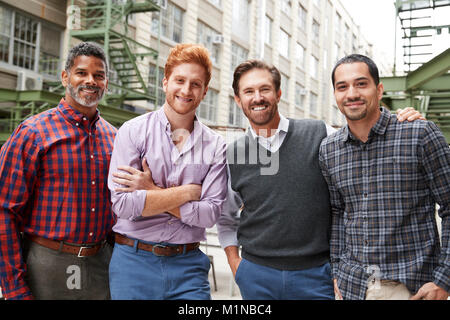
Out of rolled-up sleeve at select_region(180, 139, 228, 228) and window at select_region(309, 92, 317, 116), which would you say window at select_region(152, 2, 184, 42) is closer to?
rolled-up sleeve at select_region(180, 139, 228, 228)

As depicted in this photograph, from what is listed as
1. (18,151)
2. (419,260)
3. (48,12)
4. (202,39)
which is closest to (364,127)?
(419,260)

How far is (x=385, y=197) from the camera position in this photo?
2537 mm

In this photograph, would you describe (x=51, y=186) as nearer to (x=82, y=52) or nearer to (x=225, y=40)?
(x=82, y=52)

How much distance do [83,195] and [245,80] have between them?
1479 millimetres

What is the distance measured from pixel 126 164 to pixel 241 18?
26020 mm

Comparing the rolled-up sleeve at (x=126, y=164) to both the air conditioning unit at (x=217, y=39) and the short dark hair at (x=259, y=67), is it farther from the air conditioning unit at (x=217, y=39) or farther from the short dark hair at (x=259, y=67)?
the air conditioning unit at (x=217, y=39)

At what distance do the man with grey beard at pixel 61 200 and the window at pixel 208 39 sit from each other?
1994cm

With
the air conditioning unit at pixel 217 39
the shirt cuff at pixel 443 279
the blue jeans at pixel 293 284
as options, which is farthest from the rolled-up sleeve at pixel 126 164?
the air conditioning unit at pixel 217 39

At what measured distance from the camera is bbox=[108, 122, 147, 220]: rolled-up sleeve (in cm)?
262

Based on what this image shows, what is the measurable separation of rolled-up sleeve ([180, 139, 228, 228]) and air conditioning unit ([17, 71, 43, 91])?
12.3 meters

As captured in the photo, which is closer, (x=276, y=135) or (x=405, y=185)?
(x=405, y=185)

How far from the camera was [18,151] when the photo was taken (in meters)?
2.86
